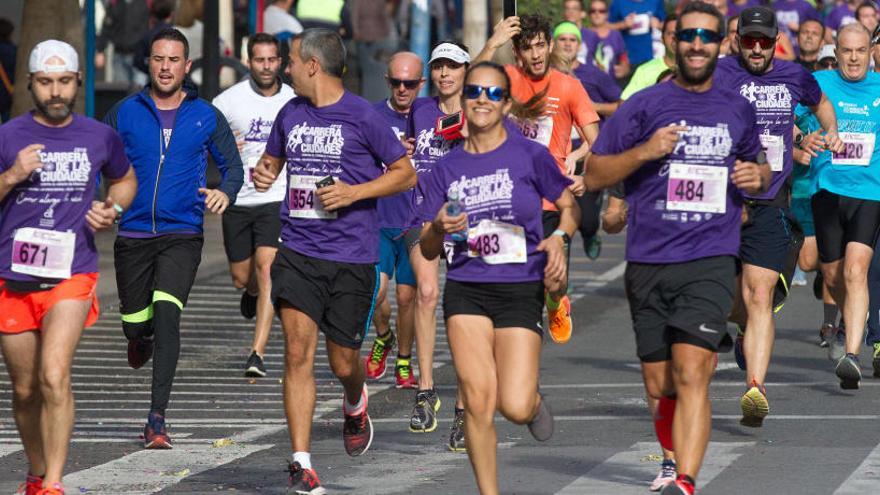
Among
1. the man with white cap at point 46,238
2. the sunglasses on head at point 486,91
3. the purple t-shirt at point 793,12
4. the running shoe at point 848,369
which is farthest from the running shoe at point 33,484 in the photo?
the purple t-shirt at point 793,12

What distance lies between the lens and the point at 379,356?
A: 13.8m

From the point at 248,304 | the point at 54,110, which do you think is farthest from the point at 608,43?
the point at 54,110

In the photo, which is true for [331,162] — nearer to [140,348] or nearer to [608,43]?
[140,348]

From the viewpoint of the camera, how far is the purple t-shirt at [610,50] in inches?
997

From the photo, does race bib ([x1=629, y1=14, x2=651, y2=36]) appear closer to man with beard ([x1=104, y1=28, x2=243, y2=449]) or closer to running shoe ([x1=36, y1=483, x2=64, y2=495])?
man with beard ([x1=104, y1=28, x2=243, y2=449])

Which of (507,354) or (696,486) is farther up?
(507,354)

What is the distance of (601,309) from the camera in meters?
17.6

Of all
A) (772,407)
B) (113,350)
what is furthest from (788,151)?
(113,350)

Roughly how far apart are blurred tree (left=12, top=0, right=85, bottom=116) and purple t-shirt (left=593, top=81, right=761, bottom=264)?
1170 cm

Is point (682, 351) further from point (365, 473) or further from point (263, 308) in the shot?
point (263, 308)

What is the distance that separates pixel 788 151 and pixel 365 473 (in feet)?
10.6

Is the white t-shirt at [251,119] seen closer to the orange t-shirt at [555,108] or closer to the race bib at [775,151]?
the orange t-shirt at [555,108]

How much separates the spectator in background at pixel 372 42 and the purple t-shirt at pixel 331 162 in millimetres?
17631

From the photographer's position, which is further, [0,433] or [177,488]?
[0,433]
